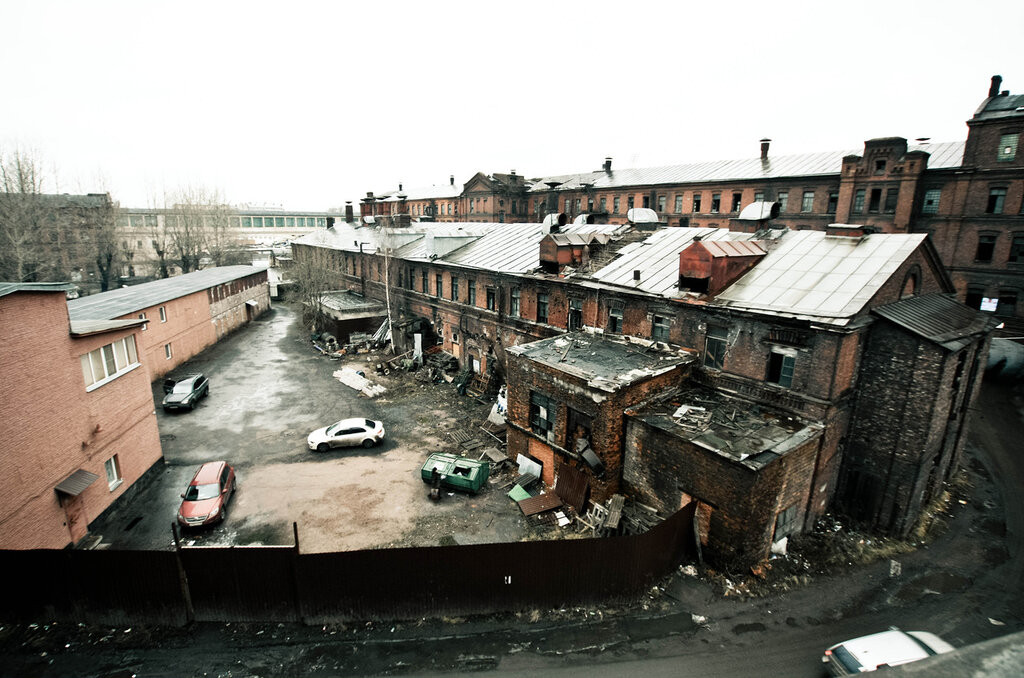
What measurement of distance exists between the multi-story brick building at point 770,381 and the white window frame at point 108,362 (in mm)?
14227

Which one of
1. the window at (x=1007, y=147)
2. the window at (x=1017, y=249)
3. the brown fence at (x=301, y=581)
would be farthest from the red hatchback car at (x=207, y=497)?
the window at (x=1007, y=147)

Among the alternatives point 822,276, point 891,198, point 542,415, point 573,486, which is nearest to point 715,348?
point 822,276

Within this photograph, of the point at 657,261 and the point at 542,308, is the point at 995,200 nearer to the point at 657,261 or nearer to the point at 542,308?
the point at 657,261

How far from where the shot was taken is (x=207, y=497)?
16.6m

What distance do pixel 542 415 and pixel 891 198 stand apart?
34154 millimetres

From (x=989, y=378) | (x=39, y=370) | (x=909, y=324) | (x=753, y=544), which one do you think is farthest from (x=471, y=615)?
(x=989, y=378)

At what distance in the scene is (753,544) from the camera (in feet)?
45.5

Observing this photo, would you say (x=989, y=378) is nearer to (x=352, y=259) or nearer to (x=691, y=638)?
(x=691, y=638)

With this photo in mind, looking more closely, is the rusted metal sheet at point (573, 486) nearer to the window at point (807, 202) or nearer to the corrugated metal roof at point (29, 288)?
the corrugated metal roof at point (29, 288)

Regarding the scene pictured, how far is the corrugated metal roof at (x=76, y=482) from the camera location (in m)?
14.1

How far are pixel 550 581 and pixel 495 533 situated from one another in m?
3.78

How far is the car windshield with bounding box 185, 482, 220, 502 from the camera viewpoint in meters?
16.5

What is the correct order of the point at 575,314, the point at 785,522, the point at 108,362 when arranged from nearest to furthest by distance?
the point at 785,522, the point at 108,362, the point at 575,314

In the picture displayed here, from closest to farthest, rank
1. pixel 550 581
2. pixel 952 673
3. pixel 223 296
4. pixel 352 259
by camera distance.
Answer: pixel 952 673
pixel 550 581
pixel 223 296
pixel 352 259
